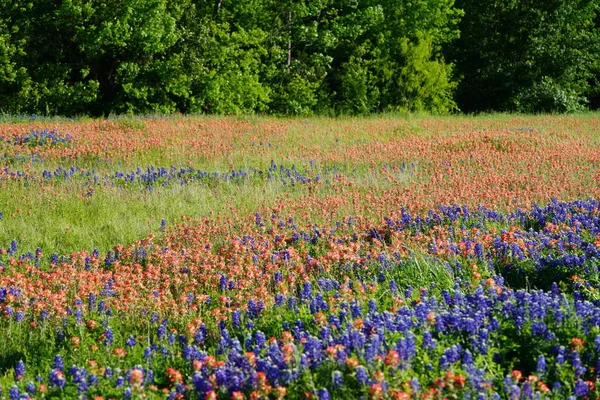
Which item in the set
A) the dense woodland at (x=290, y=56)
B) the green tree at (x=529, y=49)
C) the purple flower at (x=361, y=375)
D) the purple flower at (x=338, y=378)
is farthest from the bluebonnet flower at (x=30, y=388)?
the green tree at (x=529, y=49)

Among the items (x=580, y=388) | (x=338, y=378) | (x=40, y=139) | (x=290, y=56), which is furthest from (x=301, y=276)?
(x=290, y=56)

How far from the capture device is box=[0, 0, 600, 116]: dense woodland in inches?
939

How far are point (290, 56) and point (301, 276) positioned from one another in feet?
84.2

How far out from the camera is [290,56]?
1206 inches

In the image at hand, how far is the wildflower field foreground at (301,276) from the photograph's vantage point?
3.60 metres

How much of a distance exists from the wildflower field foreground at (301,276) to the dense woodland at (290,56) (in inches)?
486

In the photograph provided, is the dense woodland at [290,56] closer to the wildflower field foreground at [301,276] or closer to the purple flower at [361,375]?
the wildflower field foreground at [301,276]

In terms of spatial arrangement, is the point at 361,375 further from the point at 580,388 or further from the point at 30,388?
the point at 30,388

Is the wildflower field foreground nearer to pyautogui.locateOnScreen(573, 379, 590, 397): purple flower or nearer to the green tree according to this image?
pyautogui.locateOnScreen(573, 379, 590, 397): purple flower

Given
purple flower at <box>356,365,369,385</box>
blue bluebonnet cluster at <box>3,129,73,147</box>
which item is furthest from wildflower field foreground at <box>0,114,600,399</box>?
blue bluebonnet cluster at <box>3,129,73,147</box>

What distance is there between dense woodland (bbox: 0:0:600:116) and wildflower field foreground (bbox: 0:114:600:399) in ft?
40.5

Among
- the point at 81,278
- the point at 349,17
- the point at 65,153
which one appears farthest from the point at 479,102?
the point at 81,278

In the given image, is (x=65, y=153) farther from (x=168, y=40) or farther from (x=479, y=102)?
(x=479, y=102)

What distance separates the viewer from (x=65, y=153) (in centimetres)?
1315
